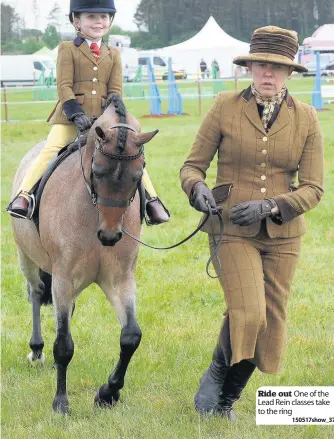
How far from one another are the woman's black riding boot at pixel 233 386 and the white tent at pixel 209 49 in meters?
44.5

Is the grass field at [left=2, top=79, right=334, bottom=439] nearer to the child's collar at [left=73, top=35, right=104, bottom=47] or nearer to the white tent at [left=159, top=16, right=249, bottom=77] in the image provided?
the child's collar at [left=73, top=35, right=104, bottom=47]

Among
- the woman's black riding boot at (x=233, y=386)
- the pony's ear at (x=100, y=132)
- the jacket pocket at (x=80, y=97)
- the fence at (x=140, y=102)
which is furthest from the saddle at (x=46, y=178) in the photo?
the fence at (x=140, y=102)

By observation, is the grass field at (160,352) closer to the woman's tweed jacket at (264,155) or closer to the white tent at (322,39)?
the woman's tweed jacket at (264,155)

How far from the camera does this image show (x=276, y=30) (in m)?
4.93

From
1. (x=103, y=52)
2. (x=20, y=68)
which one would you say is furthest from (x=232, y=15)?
(x=103, y=52)

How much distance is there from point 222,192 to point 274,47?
0.91 m

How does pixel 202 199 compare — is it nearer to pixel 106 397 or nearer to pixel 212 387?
pixel 212 387

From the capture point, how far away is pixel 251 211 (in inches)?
187

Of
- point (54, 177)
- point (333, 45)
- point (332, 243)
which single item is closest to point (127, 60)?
point (333, 45)

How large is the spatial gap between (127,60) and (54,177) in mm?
57741

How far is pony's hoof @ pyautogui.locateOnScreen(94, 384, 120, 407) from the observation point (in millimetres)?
5562

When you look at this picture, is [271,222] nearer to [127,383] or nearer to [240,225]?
[240,225]

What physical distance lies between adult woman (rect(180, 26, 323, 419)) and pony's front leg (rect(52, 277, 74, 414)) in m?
1.13

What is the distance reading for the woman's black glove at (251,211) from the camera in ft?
15.6
